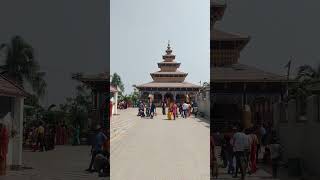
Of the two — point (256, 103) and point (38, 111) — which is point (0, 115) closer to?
point (38, 111)

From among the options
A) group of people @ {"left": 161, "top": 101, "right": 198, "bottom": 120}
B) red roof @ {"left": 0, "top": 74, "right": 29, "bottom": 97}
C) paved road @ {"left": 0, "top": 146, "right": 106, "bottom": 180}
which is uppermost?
red roof @ {"left": 0, "top": 74, "right": 29, "bottom": 97}

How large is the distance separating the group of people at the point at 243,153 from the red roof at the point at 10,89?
13.4ft

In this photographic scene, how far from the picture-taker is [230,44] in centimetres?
1520

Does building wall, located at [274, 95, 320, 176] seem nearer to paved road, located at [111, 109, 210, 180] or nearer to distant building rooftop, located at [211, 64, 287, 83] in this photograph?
paved road, located at [111, 109, 210, 180]

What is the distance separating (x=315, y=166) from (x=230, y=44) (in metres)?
6.17

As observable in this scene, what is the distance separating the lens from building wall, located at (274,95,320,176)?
969cm

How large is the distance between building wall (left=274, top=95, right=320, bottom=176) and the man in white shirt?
120 cm

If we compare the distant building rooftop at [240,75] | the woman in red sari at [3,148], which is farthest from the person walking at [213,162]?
the distant building rooftop at [240,75]

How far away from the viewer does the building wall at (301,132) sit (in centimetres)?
969

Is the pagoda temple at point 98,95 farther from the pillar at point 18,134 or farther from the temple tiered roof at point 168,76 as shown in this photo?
the temple tiered roof at point 168,76

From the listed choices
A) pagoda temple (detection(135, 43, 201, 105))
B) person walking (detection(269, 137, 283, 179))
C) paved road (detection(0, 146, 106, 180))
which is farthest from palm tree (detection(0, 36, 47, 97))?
pagoda temple (detection(135, 43, 201, 105))

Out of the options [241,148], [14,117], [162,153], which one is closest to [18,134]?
[14,117]

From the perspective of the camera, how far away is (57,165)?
37.6 ft

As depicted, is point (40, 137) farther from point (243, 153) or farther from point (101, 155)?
point (243, 153)
